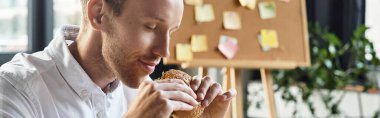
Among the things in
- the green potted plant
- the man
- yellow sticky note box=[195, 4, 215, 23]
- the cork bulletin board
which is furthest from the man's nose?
the green potted plant

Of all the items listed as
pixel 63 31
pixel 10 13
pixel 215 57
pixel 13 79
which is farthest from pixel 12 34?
pixel 13 79

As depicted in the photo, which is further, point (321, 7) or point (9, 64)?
point (321, 7)

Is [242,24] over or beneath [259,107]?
over

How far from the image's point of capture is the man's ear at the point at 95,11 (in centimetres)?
134

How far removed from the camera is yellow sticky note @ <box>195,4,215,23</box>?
2531 mm

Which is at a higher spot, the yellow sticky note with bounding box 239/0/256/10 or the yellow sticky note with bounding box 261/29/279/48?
the yellow sticky note with bounding box 239/0/256/10

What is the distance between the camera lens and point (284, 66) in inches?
109

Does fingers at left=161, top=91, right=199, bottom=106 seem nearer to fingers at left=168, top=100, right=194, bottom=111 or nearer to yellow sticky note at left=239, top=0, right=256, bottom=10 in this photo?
fingers at left=168, top=100, right=194, bottom=111

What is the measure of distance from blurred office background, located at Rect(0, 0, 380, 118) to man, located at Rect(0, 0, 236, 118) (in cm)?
134

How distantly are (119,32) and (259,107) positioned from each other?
2609 millimetres

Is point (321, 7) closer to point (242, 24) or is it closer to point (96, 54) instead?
point (242, 24)

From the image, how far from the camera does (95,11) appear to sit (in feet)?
4.40

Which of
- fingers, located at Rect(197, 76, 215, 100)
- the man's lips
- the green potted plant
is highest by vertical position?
the man's lips

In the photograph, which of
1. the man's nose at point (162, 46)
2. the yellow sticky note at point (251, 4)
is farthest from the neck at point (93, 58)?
the yellow sticky note at point (251, 4)
